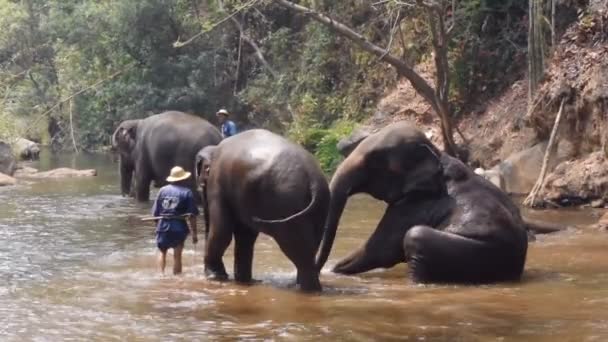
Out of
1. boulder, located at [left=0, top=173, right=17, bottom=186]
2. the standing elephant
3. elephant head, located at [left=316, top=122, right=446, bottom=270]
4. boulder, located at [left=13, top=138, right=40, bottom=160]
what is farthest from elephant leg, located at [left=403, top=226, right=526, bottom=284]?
boulder, located at [left=13, top=138, right=40, bottom=160]

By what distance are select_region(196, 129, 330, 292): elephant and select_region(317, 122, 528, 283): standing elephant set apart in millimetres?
752

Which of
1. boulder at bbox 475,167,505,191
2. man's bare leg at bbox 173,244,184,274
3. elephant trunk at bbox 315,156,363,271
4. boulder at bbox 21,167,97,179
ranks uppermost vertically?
elephant trunk at bbox 315,156,363,271

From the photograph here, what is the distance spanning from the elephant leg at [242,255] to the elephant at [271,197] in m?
0.06

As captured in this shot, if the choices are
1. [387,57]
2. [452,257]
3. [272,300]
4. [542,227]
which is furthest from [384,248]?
[387,57]

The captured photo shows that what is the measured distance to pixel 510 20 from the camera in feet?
68.6

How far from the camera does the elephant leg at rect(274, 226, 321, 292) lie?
8773 millimetres

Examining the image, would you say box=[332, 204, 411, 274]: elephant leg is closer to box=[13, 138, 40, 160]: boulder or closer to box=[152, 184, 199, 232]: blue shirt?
box=[152, 184, 199, 232]: blue shirt

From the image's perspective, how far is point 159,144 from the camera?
53.4 ft

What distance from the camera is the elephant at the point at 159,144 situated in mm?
15617

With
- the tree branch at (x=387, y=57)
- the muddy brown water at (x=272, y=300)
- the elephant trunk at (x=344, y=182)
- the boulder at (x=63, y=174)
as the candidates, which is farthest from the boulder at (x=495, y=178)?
the boulder at (x=63, y=174)

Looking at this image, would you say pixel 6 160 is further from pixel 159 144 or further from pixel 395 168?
pixel 395 168

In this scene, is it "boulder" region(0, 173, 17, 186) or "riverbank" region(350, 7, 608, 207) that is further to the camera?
"boulder" region(0, 173, 17, 186)

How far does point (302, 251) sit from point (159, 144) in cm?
785

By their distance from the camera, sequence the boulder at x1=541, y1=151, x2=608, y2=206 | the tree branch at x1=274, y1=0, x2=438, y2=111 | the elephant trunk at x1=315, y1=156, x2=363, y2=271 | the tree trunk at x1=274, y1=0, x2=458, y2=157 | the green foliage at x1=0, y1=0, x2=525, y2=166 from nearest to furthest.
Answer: the elephant trunk at x1=315, y1=156, x2=363, y2=271
the boulder at x1=541, y1=151, x2=608, y2=206
the tree trunk at x1=274, y1=0, x2=458, y2=157
the tree branch at x1=274, y1=0, x2=438, y2=111
the green foliage at x1=0, y1=0, x2=525, y2=166
